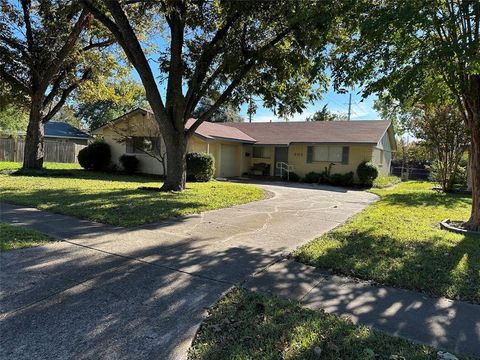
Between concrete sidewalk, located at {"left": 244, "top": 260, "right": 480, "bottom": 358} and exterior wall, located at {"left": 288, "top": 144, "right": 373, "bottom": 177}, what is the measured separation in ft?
52.5

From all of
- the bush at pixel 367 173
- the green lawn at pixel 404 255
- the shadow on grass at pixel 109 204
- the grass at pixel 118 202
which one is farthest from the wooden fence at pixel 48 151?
the green lawn at pixel 404 255

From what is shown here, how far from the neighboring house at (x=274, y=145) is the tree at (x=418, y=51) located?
1168 centimetres

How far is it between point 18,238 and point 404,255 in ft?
19.7

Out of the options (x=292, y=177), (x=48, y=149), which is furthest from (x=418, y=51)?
(x=48, y=149)

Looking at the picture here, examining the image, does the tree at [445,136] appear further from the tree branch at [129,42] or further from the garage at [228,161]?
the garage at [228,161]

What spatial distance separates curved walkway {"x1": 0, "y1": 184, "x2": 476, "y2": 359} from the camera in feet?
9.08

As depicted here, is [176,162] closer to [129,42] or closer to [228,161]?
[129,42]

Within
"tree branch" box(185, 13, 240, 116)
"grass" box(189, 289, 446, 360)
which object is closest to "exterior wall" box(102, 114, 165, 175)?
"tree branch" box(185, 13, 240, 116)

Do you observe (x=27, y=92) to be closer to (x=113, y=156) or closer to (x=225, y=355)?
(x=113, y=156)

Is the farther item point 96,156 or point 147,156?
point 96,156

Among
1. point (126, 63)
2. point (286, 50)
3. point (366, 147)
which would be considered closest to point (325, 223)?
point (286, 50)

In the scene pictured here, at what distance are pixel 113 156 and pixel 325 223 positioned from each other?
56.9 ft

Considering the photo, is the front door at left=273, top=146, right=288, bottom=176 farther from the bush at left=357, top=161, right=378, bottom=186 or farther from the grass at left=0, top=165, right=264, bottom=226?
the grass at left=0, top=165, right=264, bottom=226

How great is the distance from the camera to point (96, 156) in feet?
68.9
